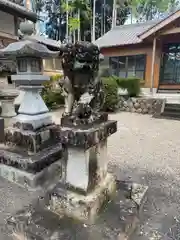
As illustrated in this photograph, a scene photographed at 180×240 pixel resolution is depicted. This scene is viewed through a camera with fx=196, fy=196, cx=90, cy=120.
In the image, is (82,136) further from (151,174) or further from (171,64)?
(171,64)

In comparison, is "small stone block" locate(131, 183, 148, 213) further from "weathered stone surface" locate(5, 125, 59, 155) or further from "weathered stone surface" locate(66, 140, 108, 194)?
"weathered stone surface" locate(5, 125, 59, 155)

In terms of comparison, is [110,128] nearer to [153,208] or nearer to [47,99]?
[153,208]

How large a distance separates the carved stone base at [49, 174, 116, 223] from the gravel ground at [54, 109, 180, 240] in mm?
447

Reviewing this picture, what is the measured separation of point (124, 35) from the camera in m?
14.8

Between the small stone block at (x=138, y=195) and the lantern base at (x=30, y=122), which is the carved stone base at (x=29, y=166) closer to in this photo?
the lantern base at (x=30, y=122)

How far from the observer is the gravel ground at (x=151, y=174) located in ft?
6.53

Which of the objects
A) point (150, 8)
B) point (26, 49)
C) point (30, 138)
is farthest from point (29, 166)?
point (150, 8)

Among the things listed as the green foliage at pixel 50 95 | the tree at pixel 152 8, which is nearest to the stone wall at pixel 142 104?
the green foliage at pixel 50 95

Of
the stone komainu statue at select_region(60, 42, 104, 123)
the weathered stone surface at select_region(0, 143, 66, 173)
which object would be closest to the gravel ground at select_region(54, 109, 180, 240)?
the weathered stone surface at select_region(0, 143, 66, 173)

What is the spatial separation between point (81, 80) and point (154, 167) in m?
2.52

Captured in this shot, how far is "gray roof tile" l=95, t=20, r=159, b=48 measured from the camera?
13.2 metres

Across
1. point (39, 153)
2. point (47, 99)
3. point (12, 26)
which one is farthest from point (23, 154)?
point (12, 26)

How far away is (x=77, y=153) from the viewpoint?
5.55ft

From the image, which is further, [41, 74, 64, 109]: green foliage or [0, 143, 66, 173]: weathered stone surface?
[41, 74, 64, 109]: green foliage
